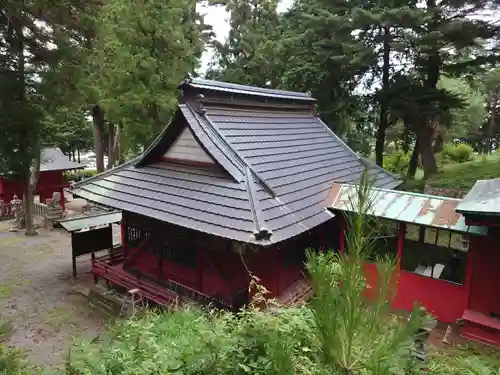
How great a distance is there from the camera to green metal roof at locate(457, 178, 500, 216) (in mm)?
6297

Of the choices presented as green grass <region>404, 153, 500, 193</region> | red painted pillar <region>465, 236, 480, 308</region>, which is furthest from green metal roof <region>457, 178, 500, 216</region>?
green grass <region>404, 153, 500, 193</region>

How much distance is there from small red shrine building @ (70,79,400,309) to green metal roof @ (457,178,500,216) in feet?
6.70

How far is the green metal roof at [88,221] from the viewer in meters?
10.2

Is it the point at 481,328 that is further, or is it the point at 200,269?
the point at 200,269

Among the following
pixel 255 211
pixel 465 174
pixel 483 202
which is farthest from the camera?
pixel 465 174

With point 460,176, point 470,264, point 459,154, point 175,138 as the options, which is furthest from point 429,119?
point 175,138

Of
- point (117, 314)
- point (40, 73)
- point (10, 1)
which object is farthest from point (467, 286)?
point (40, 73)

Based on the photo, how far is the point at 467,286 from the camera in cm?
730

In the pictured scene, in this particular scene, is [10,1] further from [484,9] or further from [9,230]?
[484,9]

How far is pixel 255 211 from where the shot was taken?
6988 mm

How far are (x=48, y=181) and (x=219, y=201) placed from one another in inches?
725

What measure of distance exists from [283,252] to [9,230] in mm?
15190

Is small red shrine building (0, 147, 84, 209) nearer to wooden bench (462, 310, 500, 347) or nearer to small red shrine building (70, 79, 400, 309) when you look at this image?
small red shrine building (70, 79, 400, 309)

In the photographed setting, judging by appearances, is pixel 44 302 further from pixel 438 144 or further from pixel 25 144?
pixel 438 144
